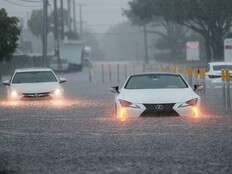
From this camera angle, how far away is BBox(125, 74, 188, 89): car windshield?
76.5ft

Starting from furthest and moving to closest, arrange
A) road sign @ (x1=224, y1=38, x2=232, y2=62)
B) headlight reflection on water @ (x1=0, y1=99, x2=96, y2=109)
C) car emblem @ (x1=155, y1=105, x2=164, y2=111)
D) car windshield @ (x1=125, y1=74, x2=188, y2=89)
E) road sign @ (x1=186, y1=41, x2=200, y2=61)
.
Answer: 1. road sign @ (x1=186, y1=41, x2=200, y2=61)
2. road sign @ (x1=224, y1=38, x2=232, y2=62)
3. headlight reflection on water @ (x1=0, y1=99, x2=96, y2=109)
4. car windshield @ (x1=125, y1=74, x2=188, y2=89)
5. car emblem @ (x1=155, y1=105, x2=164, y2=111)

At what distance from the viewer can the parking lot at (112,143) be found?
42.6 ft

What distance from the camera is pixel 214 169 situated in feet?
40.9

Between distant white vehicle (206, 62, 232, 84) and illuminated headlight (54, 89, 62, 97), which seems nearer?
illuminated headlight (54, 89, 62, 97)

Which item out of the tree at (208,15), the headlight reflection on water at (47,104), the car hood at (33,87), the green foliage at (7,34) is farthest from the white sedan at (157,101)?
the tree at (208,15)

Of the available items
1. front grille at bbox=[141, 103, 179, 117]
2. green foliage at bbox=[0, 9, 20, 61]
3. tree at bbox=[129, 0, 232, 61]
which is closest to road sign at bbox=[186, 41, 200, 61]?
tree at bbox=[129, 0, 232, 61]

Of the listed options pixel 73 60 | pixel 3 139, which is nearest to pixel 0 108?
pixel 3 139

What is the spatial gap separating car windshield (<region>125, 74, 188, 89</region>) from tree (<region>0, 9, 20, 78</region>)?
108 ft

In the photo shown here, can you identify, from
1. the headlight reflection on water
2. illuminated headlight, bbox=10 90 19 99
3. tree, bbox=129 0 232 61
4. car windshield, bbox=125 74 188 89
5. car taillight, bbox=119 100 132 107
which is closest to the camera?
car taillight, bbox=119 100 132 107

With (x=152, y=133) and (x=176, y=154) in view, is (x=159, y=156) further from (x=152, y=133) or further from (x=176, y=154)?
(x=152, y=133)

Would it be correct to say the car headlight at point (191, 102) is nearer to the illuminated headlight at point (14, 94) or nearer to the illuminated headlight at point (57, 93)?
the illuminated headlight at point (57, 93)

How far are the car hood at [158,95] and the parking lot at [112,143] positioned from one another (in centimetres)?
47

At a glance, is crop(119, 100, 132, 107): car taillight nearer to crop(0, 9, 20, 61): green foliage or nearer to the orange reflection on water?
the orange reflection on water

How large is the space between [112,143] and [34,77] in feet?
61.3
